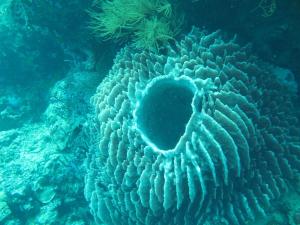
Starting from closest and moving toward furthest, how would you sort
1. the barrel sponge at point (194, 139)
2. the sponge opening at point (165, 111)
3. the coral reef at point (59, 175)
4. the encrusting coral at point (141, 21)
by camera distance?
the barrel sponge at point (194, 139) < the sponge opening at point (165, 111) < the encrusting coral at point (141, 21) < the coral reef at point (59, 175)

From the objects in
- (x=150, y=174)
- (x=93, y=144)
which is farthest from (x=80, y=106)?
(x=150, y=174)

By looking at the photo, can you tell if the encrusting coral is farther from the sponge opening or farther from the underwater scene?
the sponge opening

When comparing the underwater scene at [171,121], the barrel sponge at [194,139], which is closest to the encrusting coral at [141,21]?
the underwater scene at [171,121]

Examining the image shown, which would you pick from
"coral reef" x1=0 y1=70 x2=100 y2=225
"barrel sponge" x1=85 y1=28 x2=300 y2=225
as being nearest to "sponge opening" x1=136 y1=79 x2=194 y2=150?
"barrel sponge" x1=85 y1=28 x2=300 y2=225

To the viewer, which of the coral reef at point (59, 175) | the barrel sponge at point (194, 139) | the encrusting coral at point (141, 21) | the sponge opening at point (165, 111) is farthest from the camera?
the coral reef at point (59, 175)

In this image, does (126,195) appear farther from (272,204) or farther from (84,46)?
(84,46)

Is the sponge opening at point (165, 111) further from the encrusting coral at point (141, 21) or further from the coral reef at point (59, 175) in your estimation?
the coral reef at point (59, 175)

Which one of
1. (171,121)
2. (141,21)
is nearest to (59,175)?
(171,121)
